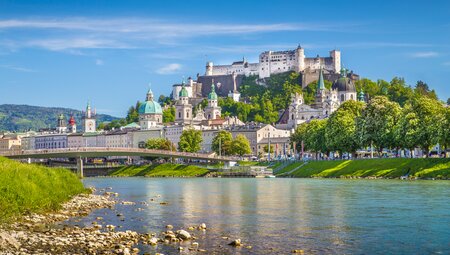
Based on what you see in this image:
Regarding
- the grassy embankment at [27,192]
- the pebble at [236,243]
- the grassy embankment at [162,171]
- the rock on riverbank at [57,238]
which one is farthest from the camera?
the grassy embankment at [162,171]

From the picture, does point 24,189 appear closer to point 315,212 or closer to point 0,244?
point 0,244

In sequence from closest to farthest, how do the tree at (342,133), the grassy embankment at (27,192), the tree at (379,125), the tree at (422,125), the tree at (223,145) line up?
the grassy embankment at (27,192) < the tree at (422,125) < the tree at (379,125) < the tree at (342,133) < the tree at (223,145)

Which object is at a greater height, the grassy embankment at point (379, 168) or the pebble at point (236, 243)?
the grassy embankment at point (379, 168)

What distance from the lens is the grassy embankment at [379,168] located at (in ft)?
244

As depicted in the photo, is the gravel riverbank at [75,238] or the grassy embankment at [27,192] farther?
the grassy embankment at [27,192]

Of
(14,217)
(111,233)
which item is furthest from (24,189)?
(111,233)

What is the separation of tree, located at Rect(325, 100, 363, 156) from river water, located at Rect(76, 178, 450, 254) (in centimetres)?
4003

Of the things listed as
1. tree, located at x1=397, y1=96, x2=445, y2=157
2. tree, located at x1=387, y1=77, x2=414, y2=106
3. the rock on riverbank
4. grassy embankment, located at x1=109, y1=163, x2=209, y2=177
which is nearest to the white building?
tree, located at x1=387, y1=77, x2=414, y2=106

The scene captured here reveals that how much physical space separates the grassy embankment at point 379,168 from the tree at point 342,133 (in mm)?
2065

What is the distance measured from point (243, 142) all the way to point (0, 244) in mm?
124585

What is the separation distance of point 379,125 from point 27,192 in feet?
201

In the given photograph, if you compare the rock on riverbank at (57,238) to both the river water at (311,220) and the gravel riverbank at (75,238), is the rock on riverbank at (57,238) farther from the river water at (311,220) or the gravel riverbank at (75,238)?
the river water at (311,220)

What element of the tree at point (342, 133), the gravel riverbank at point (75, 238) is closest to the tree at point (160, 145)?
the tree at point (342, 133)

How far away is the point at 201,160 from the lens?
144 meters
